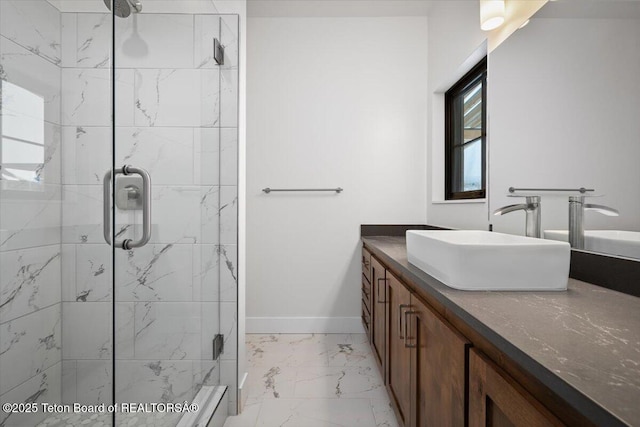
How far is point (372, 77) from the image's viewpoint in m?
2.62

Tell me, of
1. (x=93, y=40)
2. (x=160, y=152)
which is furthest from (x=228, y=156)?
(x=93, y=40)

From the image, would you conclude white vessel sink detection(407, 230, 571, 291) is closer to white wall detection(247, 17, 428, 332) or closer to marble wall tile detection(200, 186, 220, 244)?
marble wall tile detection(200, 186, 220, 244)

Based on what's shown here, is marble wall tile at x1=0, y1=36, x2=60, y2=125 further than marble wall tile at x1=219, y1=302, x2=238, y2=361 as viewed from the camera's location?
No

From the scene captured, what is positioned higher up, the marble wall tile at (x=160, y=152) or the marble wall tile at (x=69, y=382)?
the marble wall tile at (x=160, y=152)

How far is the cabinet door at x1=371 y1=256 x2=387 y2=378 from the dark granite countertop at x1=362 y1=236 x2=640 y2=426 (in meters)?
0.71

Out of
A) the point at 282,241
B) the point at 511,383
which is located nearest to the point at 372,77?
the point at 282,241

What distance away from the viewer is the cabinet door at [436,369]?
2.36ft

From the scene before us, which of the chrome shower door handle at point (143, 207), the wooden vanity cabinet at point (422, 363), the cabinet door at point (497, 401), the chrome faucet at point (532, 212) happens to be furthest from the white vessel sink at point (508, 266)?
the chrome shower door handle at point (143, 207)

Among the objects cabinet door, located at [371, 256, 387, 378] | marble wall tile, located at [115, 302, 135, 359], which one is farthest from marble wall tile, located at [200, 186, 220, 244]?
cabinet door, located at [371, 256, 387, 378]

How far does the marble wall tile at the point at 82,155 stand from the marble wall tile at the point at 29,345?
439mm

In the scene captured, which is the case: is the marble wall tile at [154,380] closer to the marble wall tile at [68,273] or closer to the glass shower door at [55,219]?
the glass shower door at [55,219]

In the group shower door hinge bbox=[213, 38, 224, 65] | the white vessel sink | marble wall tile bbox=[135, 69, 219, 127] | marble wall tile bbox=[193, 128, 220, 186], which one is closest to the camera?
the white vessel sink

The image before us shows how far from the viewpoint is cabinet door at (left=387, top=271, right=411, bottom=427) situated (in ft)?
3.84

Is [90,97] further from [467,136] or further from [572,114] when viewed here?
[467,136]
